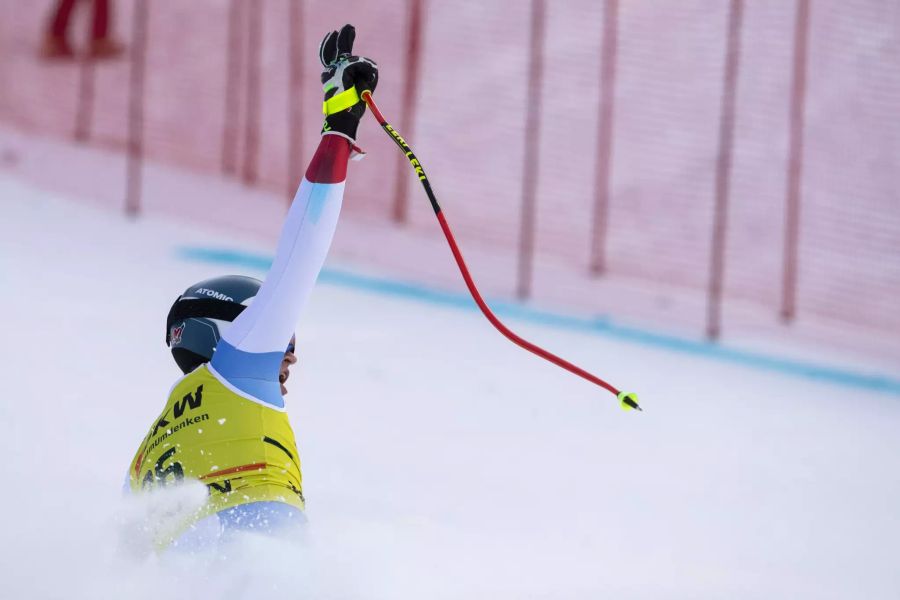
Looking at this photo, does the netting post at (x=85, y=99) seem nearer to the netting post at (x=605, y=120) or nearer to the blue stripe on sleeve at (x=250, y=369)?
the netting post at (x=605, y=120)

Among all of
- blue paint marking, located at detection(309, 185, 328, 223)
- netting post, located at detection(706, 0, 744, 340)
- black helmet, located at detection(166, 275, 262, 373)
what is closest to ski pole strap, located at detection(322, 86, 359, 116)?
blue paint marking, located at detection(309, 185, 328, 223)

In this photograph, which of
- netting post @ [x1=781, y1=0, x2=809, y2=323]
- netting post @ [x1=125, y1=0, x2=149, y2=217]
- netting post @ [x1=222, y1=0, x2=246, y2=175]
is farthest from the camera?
netting post @ [x1=222, y1=0, x2=246, y2=175]

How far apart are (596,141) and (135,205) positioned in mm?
3641

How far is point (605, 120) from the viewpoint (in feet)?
34.1

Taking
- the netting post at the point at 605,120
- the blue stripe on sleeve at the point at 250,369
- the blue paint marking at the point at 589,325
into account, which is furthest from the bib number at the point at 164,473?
the netting post at the point at 605,120

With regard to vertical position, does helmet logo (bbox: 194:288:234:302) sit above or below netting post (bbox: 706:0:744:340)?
below

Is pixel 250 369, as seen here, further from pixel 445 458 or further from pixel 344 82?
pixel 445 458

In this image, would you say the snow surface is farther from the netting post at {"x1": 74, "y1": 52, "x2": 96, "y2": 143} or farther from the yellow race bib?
the netting post at {"x1": 74, "y1": 52, "x2": 96, "y2": 143}

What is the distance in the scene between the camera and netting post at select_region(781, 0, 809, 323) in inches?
375

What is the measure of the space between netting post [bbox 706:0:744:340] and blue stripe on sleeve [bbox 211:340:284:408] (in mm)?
6264

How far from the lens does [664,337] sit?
28.3 ft

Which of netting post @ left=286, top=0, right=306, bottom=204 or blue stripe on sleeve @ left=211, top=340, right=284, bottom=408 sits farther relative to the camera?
netting post @ left=286, top=0, right=306, bottom=204

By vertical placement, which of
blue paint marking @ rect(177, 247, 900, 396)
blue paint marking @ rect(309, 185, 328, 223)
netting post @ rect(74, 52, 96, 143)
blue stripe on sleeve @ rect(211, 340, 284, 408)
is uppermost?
netting post @ rect(74, 52, 96, 143)

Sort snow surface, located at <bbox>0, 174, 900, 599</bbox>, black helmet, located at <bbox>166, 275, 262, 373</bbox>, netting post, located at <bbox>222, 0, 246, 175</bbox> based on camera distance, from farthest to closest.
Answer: netting post, located at <bbox>222, 0, 246, 175</bbox> → snow surface, located at <bbox>0, 174, 900, 599</bbox> → black helmet, located at <bbox>166, 275, 262, 373</bbox>
